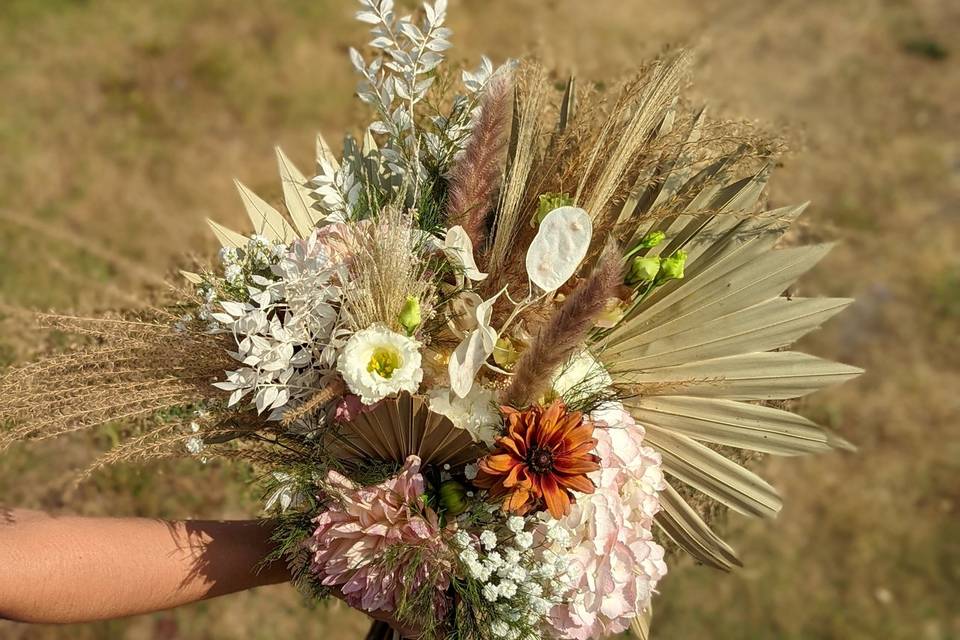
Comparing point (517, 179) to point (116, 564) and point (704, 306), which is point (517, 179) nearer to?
point (704, 306)

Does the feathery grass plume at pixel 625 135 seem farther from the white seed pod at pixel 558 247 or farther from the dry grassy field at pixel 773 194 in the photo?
the dry grassy field at pixel 773 194

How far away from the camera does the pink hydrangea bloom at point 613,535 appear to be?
3.65 feet

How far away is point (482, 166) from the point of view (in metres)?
1.13

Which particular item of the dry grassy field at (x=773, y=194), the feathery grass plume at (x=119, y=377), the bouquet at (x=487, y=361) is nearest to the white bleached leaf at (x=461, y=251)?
the bouquet at (x=487, y=361)

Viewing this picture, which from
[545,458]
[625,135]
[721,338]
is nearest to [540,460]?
[545,458]

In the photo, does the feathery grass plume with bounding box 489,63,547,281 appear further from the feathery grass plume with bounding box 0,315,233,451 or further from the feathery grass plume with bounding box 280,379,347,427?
the feathery grass plume with bounding box 0,315,233,451

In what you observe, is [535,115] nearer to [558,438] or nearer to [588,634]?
[558,438]

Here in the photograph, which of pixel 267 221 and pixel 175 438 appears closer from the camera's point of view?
pixel 175 438

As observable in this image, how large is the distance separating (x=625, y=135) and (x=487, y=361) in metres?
0.38

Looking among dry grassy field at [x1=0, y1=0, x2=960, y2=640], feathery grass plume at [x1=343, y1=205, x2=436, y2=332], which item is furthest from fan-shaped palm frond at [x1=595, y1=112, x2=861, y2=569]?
dry grassy field at [x1=0, y1=0, x2=960, y2=640]

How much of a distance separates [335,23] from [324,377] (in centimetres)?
294

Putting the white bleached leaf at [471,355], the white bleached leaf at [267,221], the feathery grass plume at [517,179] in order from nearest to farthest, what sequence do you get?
1. the white bleached leaf at [471,355]
2. the feathery grass plume at [517,179]
3. the white bleached leaf at [267,221]

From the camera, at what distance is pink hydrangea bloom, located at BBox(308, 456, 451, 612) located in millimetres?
1113

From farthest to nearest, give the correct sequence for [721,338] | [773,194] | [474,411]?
[773,194] < [721,338] < [474,411]
